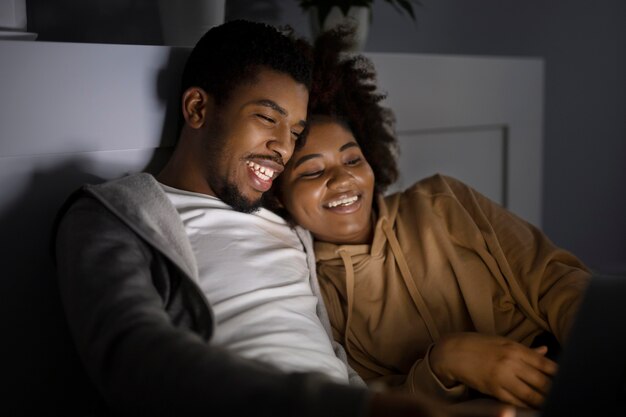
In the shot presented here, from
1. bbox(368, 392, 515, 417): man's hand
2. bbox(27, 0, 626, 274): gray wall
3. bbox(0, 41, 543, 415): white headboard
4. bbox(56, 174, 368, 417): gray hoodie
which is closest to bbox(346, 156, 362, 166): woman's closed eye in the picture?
bbox(0, 41, 543, 415): white headboard

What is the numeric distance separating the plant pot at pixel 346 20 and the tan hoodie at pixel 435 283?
22.1 inches

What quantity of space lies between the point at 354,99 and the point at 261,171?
12.7 inches

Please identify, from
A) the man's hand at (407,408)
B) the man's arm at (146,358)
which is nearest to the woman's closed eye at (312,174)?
the man's arm at (146,358)

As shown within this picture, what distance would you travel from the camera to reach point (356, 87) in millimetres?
1459

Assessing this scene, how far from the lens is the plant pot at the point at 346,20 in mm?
1753

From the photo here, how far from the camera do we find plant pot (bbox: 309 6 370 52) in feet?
5.75

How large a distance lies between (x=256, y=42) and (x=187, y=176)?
25 cm

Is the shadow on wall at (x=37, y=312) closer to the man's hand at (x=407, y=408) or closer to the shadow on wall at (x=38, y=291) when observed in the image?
the shadow on wall at (x=38, y=291)

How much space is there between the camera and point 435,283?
1326mm

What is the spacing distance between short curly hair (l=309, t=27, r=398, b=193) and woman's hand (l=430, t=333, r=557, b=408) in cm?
43

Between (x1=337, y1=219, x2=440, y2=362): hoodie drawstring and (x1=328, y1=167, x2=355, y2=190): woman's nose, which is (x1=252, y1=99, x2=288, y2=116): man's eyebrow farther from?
(x1=337, y1=219, x2=440, y2=362): hoodie drawstring

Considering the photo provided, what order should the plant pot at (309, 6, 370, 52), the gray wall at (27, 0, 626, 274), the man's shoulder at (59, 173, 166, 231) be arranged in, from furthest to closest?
the gray wall at (27, 0, 626, 274)
the plant pot at (309, 6, 370, 52)
the man's shoulder at (59, 173, 166, 231)

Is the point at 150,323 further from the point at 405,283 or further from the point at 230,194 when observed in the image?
the point at 405,283

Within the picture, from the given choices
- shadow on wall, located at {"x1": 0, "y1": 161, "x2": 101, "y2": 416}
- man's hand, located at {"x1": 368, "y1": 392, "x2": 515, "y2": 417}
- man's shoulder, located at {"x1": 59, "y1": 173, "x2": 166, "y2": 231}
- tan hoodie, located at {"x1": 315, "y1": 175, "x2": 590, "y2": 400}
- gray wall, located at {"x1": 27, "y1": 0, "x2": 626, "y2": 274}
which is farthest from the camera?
gray wall, located at {"x1": 27, "y1": 0, "x2": 626, "y2": 274}
